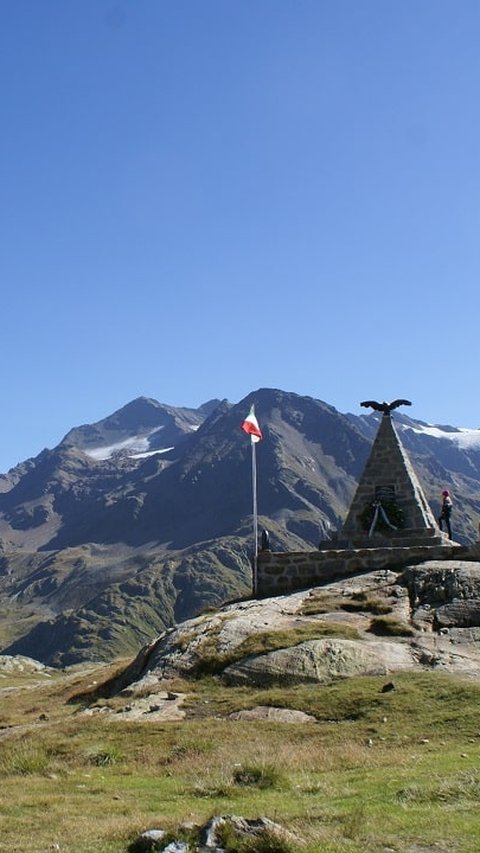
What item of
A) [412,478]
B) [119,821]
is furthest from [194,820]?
[412,478]

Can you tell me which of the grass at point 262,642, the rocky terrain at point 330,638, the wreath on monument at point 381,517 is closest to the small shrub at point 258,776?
the rocky terrain at point 330,638

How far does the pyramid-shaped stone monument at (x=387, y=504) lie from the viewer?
34.4 metres

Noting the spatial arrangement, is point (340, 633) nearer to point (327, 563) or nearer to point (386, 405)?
point (327, 563)

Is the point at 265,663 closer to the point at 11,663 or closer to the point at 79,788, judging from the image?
the point at 79,788

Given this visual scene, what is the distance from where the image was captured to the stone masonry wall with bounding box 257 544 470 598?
28500 mm

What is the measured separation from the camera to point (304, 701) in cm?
1759

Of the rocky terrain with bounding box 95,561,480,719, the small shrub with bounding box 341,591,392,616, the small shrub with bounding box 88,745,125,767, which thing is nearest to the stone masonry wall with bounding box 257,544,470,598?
the rocky terrain with bounding box 95,561,480,719

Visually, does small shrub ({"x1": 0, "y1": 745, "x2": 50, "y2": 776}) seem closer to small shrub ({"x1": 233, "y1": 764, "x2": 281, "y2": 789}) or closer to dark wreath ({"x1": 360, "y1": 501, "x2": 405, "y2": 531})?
small shrub ({"x1": 233, "y1": 764, "x2": 281, "y2": 789})

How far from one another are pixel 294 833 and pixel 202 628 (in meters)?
14.9

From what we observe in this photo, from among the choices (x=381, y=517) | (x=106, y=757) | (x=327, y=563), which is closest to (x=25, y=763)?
(x=106, y=757)

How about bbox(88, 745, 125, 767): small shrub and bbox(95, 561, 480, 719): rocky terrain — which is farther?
bbox(95, 561, 480, 719): rocky terrain

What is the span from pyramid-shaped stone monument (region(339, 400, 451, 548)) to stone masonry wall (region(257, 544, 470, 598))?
410cm

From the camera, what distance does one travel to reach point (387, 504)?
36.2 m

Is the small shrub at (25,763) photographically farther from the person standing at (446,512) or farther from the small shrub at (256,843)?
the person standing at (446,512)
